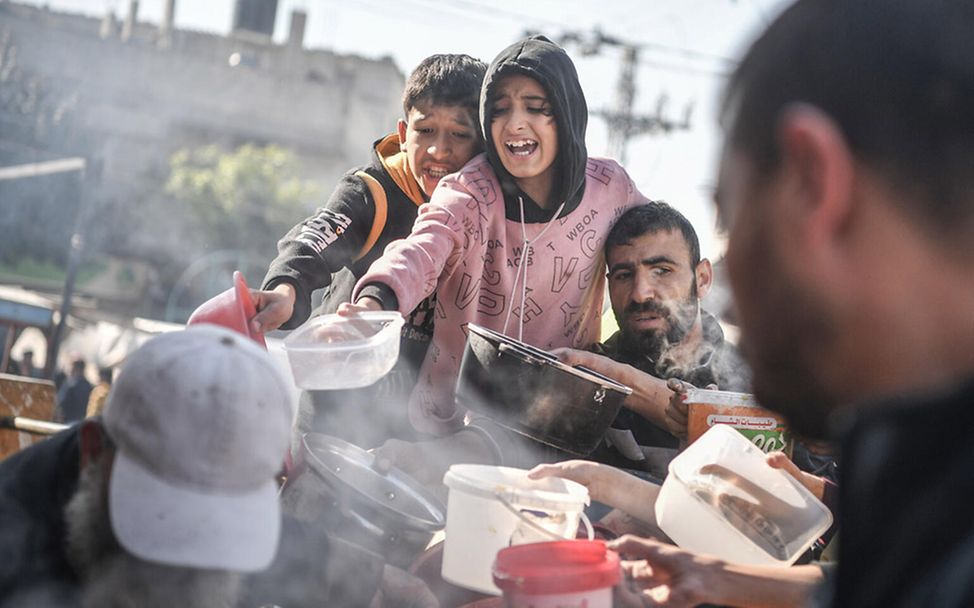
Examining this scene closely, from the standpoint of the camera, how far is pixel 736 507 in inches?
93.4

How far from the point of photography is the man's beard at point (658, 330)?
10.9ft

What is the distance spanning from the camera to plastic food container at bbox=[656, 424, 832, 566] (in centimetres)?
230

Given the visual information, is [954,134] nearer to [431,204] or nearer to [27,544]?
[27,544]

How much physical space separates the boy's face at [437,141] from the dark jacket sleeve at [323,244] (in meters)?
0.22

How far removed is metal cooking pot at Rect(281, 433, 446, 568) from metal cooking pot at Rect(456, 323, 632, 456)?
424mm

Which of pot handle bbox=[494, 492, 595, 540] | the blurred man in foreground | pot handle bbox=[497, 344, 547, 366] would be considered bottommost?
pot handle bbox=[494, 492, 595, 540]

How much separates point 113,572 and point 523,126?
195cm

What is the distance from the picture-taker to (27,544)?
1611mm

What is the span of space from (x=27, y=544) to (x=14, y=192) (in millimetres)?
12844

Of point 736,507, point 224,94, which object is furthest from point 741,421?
point 224,94

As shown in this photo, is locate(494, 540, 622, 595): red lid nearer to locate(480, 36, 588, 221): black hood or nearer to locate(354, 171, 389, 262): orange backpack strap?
locate(480, 36, 588, 221): black hood

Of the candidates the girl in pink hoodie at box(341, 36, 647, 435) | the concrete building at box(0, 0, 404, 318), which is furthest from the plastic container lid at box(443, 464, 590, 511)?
the concrete building at box(0, 0, 404, 318)

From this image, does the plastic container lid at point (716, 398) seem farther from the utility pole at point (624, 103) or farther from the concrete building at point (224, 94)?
the concrete building at point (224, 94)

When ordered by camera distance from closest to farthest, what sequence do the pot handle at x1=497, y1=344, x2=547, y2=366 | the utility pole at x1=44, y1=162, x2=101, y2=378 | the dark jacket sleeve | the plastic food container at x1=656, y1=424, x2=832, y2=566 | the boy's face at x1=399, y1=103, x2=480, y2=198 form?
1. the plastic food container at x1=656, y1=424, x2=832, y2=566
2. the pot handle at x1=497, y1=344, x2=547, y2=366
3. the dark jacket sleeve
4. the boy's face at x1=399, y1=103, x2=480, y2=198
5. the utility pole at x1=44, y1=162, x2=101, y2=378
